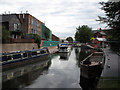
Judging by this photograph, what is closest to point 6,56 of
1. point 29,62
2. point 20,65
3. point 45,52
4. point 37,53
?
point 20,65

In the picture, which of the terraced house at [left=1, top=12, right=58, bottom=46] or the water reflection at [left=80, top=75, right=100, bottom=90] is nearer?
the water reflection at [left=80, top=75, right=100, bottom=90]

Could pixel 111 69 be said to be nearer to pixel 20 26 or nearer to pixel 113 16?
pixel 113 16


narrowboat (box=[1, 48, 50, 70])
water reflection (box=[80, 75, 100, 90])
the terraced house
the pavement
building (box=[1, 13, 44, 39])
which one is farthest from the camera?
building (box=[1, 13, 44, 39])

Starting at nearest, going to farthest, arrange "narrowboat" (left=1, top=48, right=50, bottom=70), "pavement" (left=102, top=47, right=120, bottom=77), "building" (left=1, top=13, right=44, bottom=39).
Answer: "pavement" (left=102, top=47, right=120, bottom=77), "narrowboat" (left=1, top=48, right=50, bottom=70), "building" (left=1, top=13, right=44, bottom=39)

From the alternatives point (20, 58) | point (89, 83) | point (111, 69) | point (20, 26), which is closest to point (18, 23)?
point (20, 26)

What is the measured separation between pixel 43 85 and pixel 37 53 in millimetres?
14862

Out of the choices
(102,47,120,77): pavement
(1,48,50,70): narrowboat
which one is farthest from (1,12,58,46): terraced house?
(102,47,120,77): pavement

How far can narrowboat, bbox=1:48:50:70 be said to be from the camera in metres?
19.4

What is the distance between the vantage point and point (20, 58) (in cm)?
2227

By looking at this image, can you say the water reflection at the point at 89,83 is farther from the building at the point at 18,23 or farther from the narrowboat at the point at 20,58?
the building at the point at 18,23

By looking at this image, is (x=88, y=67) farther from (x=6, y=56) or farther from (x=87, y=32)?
(x=87, y=32)

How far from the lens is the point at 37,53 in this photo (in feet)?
92.0

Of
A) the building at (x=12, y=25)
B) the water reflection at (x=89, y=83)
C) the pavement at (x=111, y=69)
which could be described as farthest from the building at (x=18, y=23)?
the pavement at (x=111, y=69)

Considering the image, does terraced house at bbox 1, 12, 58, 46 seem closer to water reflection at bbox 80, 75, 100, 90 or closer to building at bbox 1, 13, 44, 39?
building at bbox 1, 13, 44, 39
